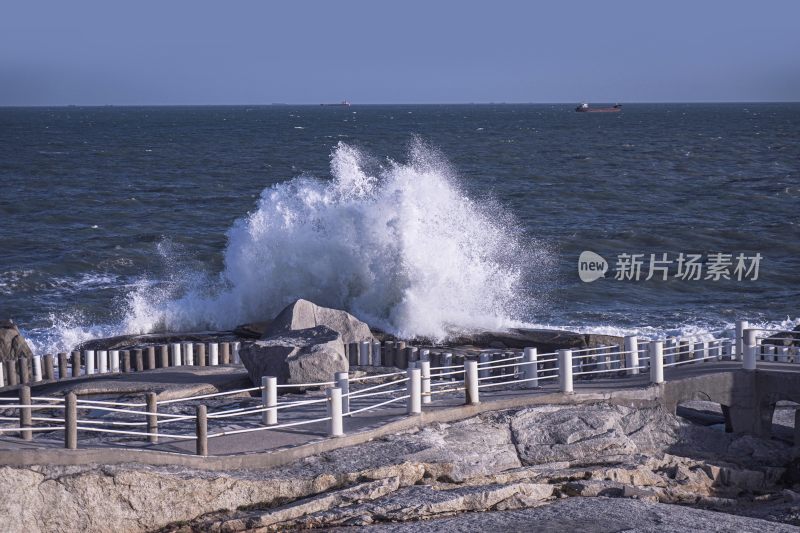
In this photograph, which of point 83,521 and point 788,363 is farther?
point 788,363

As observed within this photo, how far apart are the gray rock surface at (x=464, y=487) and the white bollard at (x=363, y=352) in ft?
17.9

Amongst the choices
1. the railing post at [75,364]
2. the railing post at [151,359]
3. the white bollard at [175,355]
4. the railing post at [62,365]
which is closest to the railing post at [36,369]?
the railing post at [62,365]

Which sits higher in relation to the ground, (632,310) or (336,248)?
(336,248)

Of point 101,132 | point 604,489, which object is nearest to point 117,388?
point 604,489

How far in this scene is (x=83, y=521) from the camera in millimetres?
10953

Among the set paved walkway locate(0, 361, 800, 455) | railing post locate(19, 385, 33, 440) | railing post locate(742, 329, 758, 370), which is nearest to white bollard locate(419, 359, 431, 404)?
paved walkway locate(0, 361, 800, 455)

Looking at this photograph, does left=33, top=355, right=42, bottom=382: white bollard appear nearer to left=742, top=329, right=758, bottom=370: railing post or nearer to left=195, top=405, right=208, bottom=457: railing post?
left=195, top=405, right=208, bottom=457: railing post

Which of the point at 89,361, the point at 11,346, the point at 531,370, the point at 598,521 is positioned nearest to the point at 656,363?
the point at 531,370

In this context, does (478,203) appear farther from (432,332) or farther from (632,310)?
(432,332)

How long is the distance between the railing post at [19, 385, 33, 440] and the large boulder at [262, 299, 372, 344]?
6.09 meters

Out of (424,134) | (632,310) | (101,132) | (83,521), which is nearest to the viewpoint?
(83,521)

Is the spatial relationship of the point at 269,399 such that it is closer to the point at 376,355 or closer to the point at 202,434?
the point at 202,434

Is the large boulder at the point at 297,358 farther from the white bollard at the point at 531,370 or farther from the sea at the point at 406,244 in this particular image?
the sea at the point at 406,244

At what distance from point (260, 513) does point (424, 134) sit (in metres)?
104
